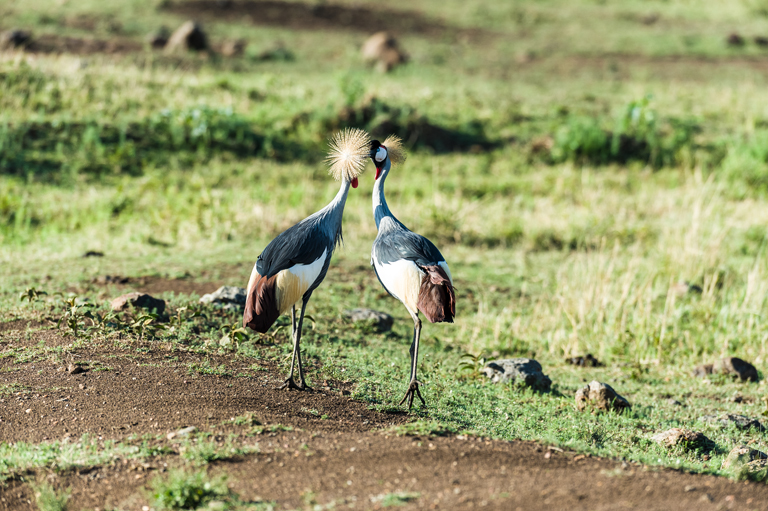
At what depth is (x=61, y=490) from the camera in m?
3.76

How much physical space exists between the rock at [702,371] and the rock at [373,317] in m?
2.89

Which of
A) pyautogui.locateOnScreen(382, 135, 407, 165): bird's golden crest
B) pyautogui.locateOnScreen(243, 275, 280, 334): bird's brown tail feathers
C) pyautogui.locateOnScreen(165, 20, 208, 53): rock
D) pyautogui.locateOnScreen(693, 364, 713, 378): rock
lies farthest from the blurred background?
pyautogui.locateOnScreen(243, 275, 280, 334): bird's brown tail feathers

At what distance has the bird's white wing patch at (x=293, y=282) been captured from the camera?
4.87m

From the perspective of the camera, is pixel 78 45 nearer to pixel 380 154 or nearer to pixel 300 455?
pixel 380 154

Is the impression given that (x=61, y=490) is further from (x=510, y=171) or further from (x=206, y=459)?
(x=510, y=171)

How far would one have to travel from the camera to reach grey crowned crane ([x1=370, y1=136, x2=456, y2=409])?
15.2 ft

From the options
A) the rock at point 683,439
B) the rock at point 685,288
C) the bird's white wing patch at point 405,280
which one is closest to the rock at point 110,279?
the bird's white wing patch at point 405,280

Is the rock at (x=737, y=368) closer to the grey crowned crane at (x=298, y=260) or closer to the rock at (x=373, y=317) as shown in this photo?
the rock at (x=373, y=317)

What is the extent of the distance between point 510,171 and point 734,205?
12.5 ft

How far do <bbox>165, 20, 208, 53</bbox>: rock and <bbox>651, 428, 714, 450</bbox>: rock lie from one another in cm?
1652

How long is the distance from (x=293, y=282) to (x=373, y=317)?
235 cm

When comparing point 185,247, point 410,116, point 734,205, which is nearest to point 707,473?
point 185,247

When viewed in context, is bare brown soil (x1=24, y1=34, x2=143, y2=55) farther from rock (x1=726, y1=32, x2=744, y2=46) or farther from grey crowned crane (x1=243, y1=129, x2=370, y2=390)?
rock (x1=726, y1=32, x2=744, y2=46)

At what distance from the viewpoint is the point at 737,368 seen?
686cm
